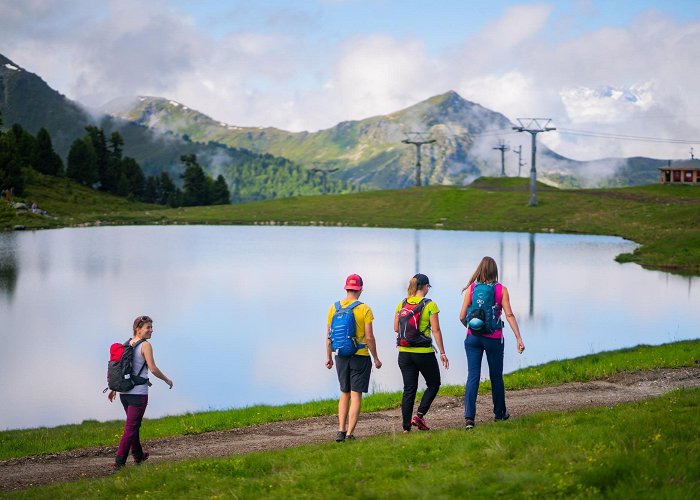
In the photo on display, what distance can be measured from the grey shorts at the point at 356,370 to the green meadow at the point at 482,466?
1.14 m

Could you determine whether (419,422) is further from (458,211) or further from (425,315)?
(458,211)

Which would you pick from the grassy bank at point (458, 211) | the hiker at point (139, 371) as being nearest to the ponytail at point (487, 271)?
Answer: the hiker at point (139, 371)

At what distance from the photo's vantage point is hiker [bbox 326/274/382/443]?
17.6 m

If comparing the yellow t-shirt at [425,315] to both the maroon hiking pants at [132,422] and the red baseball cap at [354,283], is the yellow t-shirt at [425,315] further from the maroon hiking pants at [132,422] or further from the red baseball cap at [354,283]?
the maroon hiking pants at [132,422]

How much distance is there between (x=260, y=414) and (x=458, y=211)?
135512 millimetres

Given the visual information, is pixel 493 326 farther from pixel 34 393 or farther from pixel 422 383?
pixel 34 393

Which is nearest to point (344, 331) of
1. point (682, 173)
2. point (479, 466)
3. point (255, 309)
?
point (479, 466)

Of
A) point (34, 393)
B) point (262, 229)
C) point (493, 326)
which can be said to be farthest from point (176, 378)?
point (262, 229)

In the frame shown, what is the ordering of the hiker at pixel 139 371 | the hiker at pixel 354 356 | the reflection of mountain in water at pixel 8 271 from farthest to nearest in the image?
the reflection of mountain in water at pixel 8 271 → the hiker at pixel 354 356 → the hiker at pixel 139 371

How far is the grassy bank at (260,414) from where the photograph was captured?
22062 millimetres

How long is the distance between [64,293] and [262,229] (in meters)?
83.4

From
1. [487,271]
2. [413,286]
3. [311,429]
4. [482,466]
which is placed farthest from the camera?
[311,429]

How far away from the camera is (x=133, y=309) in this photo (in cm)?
5603

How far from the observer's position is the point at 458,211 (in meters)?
158
